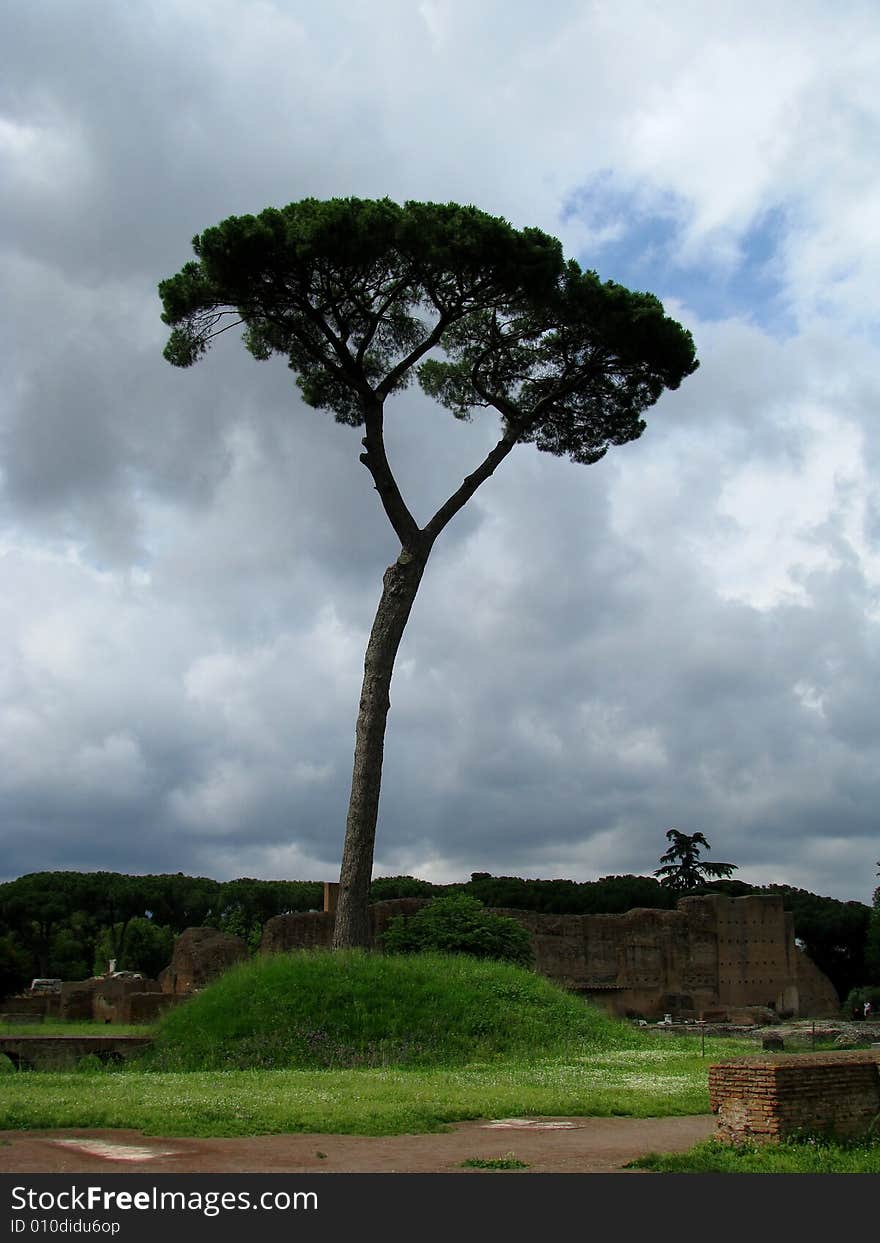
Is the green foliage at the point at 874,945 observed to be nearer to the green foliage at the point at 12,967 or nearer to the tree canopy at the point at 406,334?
the tree canopy at the point at 406,334

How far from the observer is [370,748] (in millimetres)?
14562

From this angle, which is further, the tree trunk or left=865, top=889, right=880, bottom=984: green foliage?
left=865, top=889, right=880, bottom=984: green foliage

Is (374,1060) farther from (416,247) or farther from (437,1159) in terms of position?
(416,247)

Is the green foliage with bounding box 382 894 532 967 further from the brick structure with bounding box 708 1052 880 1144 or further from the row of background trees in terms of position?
the row of background trees

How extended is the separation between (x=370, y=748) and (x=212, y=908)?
1273 inches

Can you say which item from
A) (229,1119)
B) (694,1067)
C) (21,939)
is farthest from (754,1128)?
(21,939)

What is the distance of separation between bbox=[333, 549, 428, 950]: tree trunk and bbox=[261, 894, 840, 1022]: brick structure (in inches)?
580

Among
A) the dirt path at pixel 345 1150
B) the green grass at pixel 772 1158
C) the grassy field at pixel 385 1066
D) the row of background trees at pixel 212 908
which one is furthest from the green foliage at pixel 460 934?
the row of background trees at pixel 212 908

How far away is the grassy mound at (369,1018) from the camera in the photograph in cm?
1055

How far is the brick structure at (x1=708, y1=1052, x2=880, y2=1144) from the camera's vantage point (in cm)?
590

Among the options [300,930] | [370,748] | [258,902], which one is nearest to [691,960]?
[300,930]

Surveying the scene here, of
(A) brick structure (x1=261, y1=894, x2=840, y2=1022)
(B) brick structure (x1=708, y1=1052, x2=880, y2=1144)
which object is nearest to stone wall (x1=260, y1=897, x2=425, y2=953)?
(A) brick structure (x1=261, y1=894, x2=840, y2=1022)

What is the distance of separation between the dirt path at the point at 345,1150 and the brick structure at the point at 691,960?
22176mm
